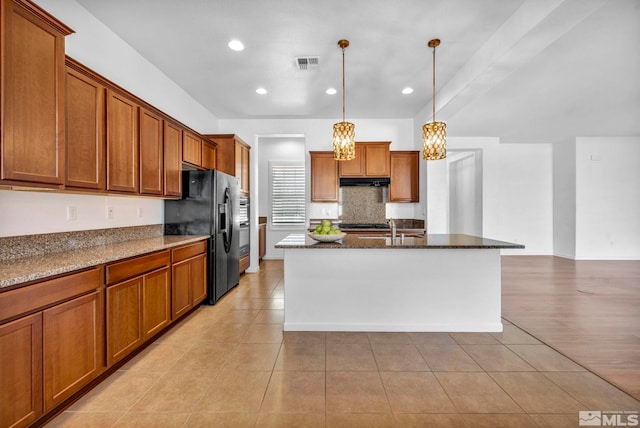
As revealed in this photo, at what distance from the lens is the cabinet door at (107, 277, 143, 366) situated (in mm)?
2059

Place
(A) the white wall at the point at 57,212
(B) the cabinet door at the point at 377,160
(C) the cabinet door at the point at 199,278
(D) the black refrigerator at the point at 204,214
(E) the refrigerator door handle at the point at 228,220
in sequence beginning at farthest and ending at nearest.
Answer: (B) the cabinet door at the point at 377,160
(E) the refrigerator door handle at the point at 228,220
(D) the black refrigerator at the point at 204,214
(C) the cabinet door at the point at 199,278
(A) the white wall at the point at 57,212

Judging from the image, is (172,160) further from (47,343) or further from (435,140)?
(435,140)

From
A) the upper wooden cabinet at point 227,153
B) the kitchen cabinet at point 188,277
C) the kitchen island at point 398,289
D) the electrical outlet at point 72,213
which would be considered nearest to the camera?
the electrical outlet at point 72,213

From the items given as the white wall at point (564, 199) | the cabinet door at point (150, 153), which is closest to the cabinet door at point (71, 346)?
the cabinet door at point (150, 153)

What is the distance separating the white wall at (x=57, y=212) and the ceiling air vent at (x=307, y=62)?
2.42 meters

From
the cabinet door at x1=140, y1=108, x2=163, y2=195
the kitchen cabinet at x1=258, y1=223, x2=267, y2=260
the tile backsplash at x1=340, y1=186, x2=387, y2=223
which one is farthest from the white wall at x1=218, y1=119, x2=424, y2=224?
the cabinet door at x1=140, y1=108, x2=163, y2=195

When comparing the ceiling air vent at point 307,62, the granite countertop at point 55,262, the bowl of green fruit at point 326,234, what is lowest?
the granite countertop at point 55,262

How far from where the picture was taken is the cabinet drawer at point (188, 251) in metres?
2.96

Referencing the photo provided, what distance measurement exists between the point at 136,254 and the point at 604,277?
6.85 meters

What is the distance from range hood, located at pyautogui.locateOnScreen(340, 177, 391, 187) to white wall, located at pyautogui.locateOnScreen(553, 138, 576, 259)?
4.72 meters

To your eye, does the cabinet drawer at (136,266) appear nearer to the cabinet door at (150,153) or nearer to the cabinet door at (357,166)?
the cabinet door at (150,153)

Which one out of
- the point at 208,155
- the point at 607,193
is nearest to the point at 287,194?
the point at 208,155

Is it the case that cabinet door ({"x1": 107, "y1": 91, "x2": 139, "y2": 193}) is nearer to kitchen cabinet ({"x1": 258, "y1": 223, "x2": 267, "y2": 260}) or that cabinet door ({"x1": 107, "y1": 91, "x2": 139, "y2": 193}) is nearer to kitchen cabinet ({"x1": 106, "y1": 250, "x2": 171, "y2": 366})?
kitchen cabinet ({"x1": 106, "y1": 250, "x2": 171, "y2": 366})

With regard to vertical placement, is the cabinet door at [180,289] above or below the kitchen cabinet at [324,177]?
below
